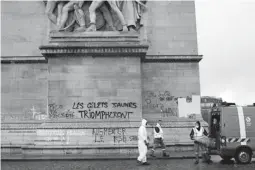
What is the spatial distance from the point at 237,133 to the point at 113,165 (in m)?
5.72

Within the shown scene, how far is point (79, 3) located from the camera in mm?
21297

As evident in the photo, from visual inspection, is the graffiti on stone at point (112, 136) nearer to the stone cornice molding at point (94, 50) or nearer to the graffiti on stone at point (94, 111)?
the graffiti on stone at point (94, 111)

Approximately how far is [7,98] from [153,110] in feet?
31.4

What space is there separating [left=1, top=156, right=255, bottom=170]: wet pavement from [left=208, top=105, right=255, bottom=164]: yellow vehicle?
19.7 inches

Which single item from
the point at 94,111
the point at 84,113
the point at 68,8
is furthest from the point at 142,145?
the point at 68,8

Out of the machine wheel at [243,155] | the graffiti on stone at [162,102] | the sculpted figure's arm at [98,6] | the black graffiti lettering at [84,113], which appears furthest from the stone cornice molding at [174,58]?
the machine wheel at [243,155]

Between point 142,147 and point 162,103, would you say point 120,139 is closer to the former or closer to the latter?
point 142,147

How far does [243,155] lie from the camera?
1516 centimetres

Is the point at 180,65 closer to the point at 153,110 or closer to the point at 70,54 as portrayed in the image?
the point at 153,110

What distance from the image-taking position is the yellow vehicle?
1512 centimetres

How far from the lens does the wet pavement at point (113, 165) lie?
13655mm

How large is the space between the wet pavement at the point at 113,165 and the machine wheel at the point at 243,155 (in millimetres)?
337

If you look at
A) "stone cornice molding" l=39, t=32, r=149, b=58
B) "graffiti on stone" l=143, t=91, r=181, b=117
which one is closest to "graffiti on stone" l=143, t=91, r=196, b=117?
"graffiti on stone" l=143, t=91, r=181, b=117

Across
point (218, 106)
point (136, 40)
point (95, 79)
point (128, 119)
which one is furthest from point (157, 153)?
point (136, 40)
